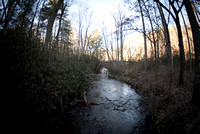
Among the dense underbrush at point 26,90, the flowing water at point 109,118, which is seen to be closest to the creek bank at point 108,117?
the flowing water at point 109,118

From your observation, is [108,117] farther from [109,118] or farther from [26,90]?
[26,90]

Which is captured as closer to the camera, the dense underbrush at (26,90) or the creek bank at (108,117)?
the dense underbrush at (26,90)

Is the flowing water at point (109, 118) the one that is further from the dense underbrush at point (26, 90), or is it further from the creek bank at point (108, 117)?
the dense underbrush at point (26, 90)

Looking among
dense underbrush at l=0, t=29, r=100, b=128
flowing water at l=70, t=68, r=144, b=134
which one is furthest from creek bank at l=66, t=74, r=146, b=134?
dense underbrush at l=0, t=29, r=100, b=128

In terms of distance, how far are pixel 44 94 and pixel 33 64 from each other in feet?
5.05

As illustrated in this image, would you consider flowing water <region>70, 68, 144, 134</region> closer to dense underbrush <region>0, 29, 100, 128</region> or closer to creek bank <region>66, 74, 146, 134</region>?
creek bank <region>66, 74, 146, 134</region>

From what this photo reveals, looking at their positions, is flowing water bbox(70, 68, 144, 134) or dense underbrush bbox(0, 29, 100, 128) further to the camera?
flowing water bbox(70, 68, 144, 134)

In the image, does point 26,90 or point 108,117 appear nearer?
point 26,90

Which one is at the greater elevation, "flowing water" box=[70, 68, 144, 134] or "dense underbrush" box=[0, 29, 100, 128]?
"dense underbrush" box=[0, 29, 100, 128]

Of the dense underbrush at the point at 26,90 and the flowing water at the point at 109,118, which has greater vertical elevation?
the dense underbrush at the point at 26,90

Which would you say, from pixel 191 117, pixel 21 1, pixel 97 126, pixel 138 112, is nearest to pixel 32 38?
pixel 97 126

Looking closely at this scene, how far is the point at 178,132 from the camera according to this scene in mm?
1897

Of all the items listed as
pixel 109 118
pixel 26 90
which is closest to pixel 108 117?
pixel 109 118

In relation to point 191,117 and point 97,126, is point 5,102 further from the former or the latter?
point 191,117
